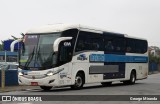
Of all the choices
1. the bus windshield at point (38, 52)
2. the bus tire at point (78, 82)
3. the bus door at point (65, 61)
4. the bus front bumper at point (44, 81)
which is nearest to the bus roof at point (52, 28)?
the bus windshield at point (38, 52)

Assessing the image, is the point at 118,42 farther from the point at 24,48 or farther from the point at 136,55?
the point at 24,48

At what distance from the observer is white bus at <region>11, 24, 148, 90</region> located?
20.9m

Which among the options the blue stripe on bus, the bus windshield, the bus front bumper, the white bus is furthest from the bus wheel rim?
the bus windshield

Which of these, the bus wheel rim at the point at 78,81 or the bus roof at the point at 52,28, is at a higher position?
the bus roof at the point at 52,28

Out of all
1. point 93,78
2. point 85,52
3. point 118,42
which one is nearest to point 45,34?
point 85,52

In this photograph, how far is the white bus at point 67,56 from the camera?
2086 cm

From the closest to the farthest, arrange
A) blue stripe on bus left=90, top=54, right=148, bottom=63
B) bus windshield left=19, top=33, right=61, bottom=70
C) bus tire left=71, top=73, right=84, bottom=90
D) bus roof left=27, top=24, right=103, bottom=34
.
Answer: bus windshield left=19, top=33, right=61, bottom=70
bus roof left=27, top=24, right=103, bottom=34
bus tire left=71, top=73, right=84, bottom=90
blue stripe on bus left=90, top=54, right=148, bottom=63

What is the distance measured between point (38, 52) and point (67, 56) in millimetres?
1536

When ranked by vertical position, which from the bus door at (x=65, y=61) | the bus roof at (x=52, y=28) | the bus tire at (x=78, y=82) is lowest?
the bus tire at (x=78, y=82)

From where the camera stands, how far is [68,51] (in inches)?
855

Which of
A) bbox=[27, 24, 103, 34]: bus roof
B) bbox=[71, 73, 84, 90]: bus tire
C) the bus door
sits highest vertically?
bbox=[27, 24, 103, 34]: bus roof

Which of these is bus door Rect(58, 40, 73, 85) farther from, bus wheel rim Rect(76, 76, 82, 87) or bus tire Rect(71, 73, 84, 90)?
bus wheel rim Rect(76, 76, 82, 87)

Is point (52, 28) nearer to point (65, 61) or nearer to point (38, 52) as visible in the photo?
point (38, 52)

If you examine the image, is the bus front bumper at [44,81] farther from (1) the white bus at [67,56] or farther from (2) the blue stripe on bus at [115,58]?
(2) the blue stripe on bus at [115,58]
